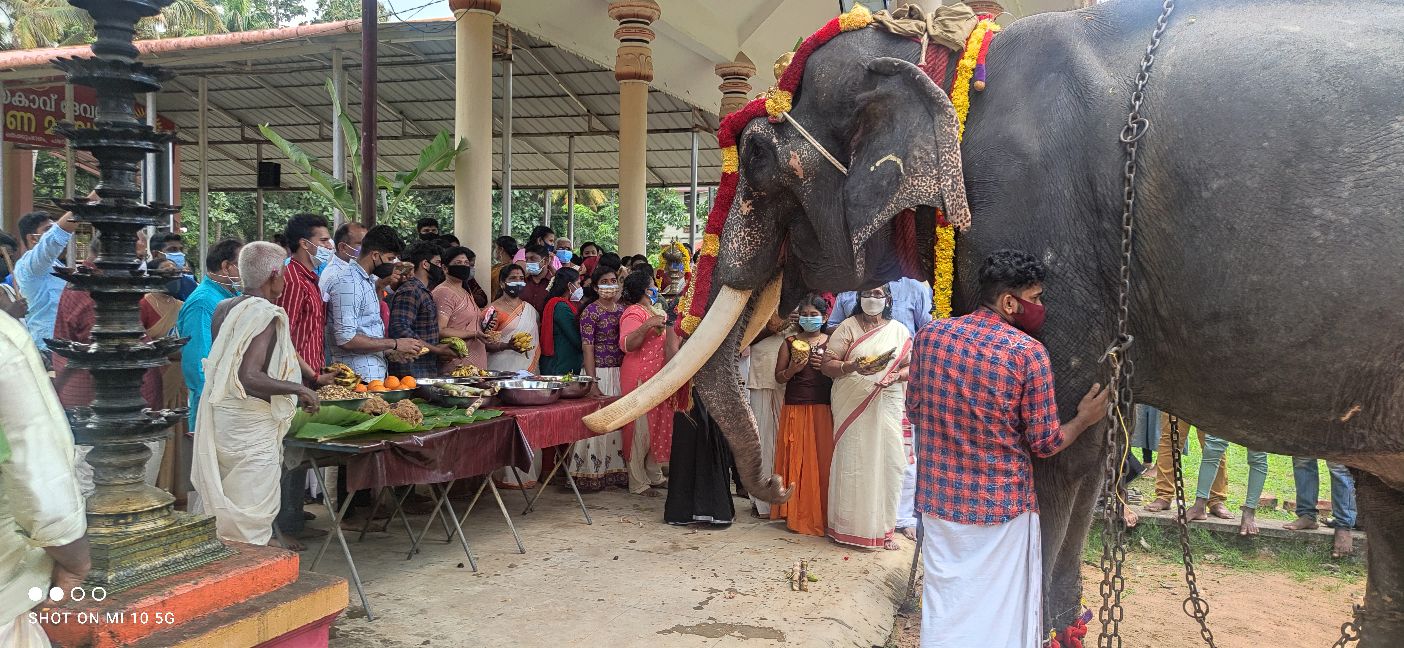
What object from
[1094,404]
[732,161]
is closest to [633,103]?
[732,161]

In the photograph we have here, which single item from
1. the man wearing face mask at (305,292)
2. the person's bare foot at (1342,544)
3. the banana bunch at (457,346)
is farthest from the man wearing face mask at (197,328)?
the person's bare foot at (1342,544)

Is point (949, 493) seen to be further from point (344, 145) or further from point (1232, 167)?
point (344, 145)

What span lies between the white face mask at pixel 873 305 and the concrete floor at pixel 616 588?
4.94 ft

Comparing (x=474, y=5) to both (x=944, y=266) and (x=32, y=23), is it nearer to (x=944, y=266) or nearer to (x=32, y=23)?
(x=944, y=266)

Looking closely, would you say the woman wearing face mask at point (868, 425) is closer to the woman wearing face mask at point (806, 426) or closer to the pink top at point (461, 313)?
the woman wearing face mask at point (806, 426)

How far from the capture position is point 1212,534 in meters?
6.46

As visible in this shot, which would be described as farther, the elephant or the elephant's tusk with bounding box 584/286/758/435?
the elephant's tusk with bounding box 584/286/758/435

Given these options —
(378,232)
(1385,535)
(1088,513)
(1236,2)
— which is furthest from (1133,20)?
(378,232)

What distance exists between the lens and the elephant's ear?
2379 millimetres

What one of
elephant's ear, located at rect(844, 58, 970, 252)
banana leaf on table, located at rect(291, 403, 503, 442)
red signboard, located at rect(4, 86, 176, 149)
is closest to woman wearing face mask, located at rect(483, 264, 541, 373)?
banana leaf on table, located at rect(291, 403, 503, 442)

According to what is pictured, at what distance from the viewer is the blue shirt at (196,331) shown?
520 centimetres

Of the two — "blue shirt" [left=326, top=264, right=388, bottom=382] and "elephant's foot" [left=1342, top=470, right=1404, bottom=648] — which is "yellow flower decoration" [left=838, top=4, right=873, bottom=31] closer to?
"elephant's foot" [left=1342, top=470, right=1404, bottom=648]

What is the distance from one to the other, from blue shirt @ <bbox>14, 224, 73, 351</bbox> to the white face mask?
4.81 metres

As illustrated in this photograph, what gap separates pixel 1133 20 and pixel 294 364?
383 centimetres
